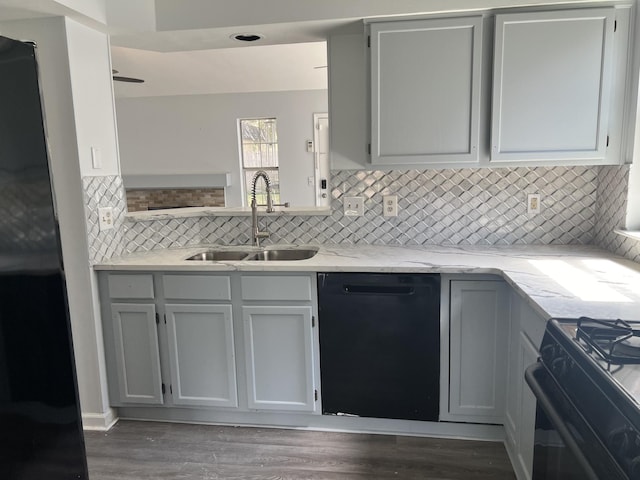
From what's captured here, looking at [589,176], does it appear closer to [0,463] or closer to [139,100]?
[0,463]

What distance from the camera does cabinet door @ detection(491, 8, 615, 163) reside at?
222cm

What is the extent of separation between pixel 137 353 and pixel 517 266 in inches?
79.6

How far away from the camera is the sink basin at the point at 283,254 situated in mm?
2807

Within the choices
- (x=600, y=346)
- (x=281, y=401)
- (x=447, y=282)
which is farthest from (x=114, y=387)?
(x=600, y=346)

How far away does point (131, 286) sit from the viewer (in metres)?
2.47

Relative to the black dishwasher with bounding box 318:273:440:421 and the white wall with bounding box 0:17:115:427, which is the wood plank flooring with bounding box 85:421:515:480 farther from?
the white wall with bounding box 0:17:115:427

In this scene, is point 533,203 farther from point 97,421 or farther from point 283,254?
point 97,421

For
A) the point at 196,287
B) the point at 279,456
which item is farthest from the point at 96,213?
the point at 279,456

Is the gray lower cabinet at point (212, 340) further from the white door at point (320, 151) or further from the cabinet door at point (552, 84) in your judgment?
the white door at point (320, 151)

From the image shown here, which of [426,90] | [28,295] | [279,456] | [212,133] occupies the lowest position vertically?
[279,456]

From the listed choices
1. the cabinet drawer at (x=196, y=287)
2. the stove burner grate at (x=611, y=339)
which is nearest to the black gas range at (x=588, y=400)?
the stove burner grate at (x=611, y=339)

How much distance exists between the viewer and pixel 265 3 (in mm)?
2396

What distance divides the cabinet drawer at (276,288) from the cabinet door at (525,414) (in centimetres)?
101

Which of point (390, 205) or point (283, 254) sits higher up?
point (390, 205)
